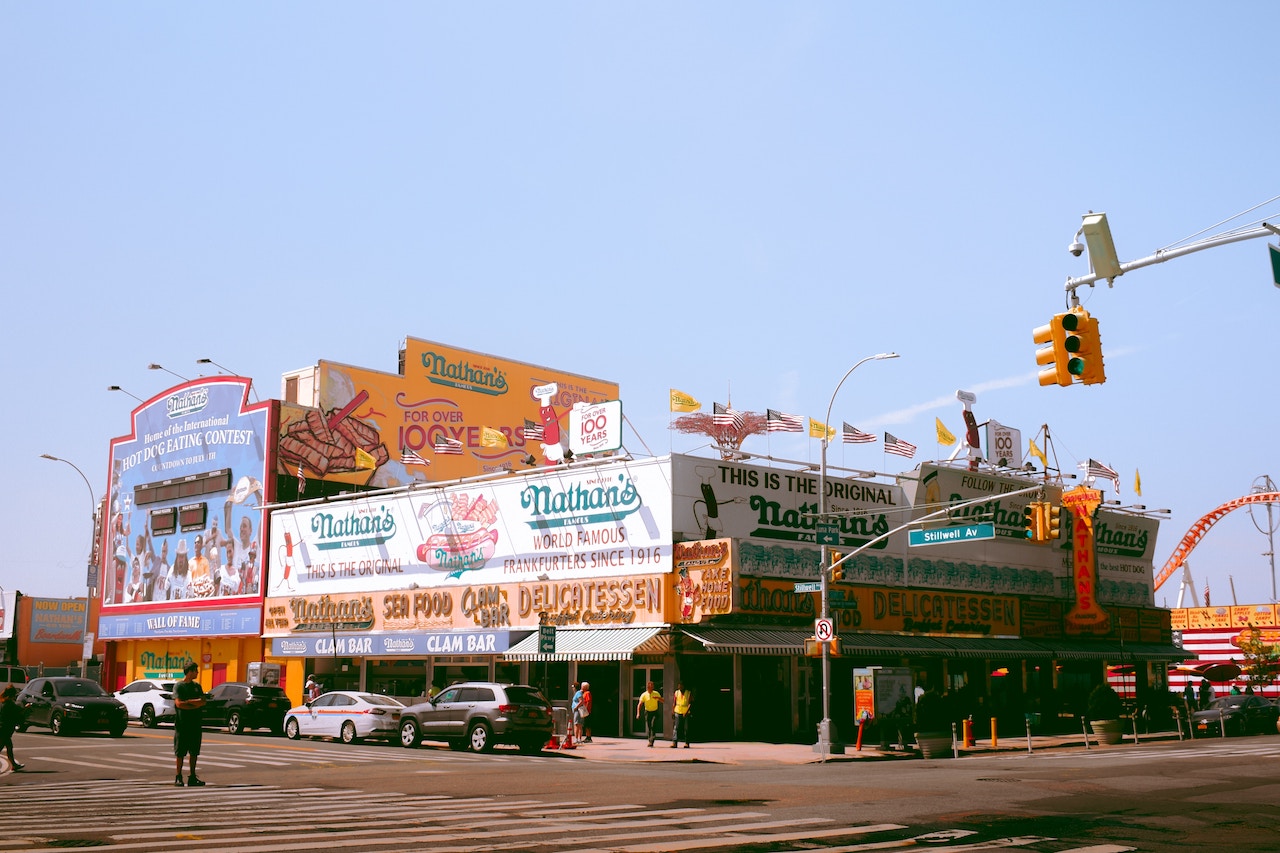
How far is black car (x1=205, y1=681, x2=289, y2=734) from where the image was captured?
39.2 metres

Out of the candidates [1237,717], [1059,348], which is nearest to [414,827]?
[1059,348]

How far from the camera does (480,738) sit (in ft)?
105

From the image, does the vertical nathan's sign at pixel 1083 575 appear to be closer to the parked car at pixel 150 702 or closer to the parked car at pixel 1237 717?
the parked car at pixel 1237 717

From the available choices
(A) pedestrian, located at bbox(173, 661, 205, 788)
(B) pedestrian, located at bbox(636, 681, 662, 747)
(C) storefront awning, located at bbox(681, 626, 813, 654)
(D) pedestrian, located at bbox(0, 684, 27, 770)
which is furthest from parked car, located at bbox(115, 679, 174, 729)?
(A) pedestrian, located at bbox(173, 661, 205, 788)

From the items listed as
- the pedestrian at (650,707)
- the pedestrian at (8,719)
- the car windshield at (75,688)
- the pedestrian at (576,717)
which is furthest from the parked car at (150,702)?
the pedestrian at (8,719)

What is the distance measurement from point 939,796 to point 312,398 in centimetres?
4566

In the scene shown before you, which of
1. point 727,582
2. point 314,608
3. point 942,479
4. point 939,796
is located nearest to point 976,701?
point 942,479

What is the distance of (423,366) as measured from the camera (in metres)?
64.4

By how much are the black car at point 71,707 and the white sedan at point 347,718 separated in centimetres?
486

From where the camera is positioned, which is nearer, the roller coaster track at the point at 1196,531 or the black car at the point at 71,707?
the black car at the point at 71,707

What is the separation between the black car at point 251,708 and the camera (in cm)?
3925

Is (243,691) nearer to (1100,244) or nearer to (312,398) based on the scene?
(312,398)

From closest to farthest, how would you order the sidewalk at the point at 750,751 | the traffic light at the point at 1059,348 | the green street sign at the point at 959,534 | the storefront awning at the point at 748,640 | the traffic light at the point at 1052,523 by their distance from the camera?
the traffic light at the point at 1059,348, the traffic light at the point at 1052,523, the sidewalk at the point at 750,751, the green street sign at the point at 959,534, the storefront awning at the point at 748,640

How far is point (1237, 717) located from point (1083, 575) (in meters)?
9.10
